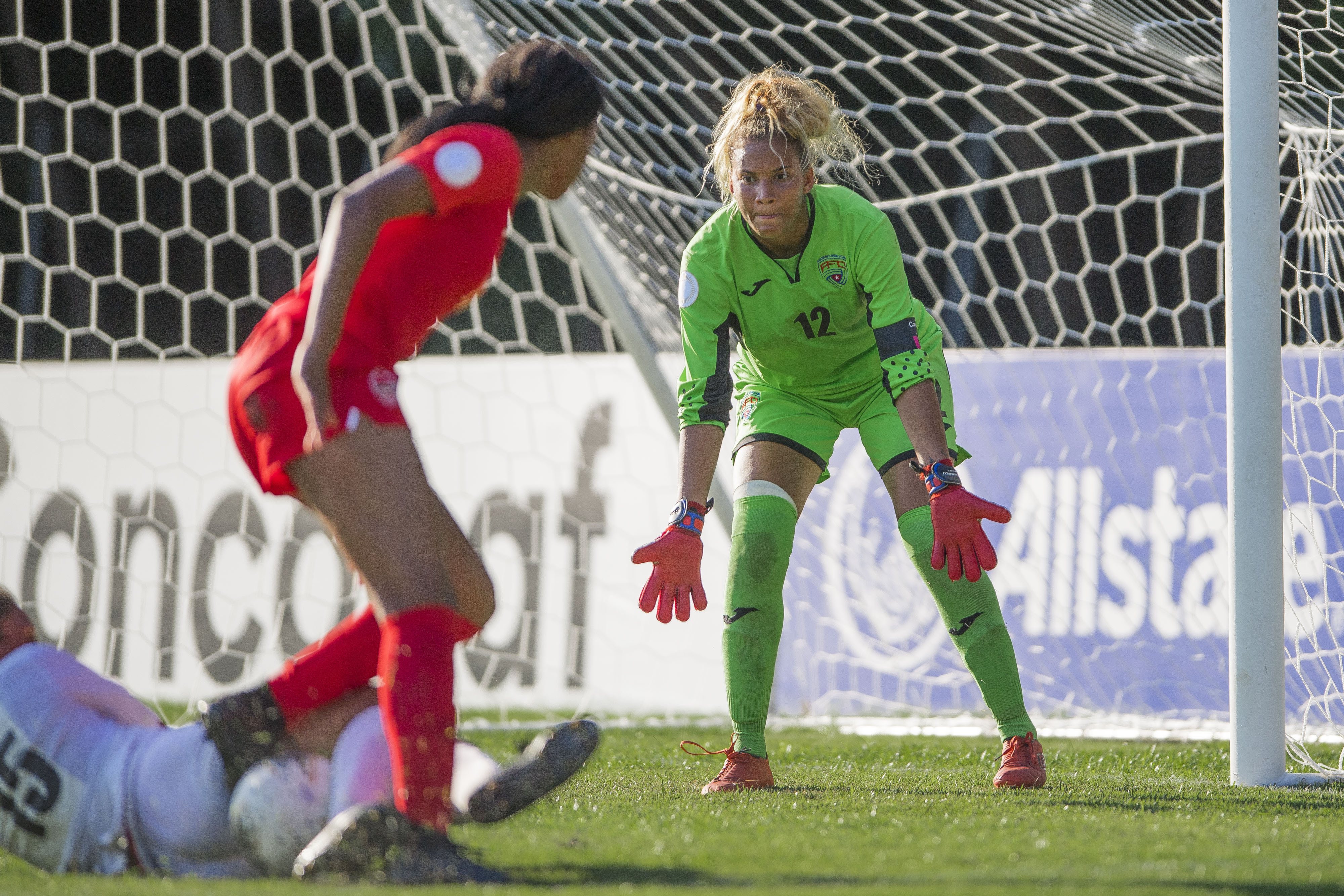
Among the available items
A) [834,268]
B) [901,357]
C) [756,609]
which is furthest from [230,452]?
A: [901,357]

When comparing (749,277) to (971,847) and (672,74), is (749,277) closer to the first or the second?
(971,847)

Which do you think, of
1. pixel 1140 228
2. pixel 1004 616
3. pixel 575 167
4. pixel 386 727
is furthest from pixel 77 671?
pixel 1140 228

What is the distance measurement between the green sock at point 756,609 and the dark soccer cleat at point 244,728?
1148mm

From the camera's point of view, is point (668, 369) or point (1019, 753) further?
point (668, 369)

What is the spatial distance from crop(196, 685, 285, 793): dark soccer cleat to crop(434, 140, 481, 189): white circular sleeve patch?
2.75ft

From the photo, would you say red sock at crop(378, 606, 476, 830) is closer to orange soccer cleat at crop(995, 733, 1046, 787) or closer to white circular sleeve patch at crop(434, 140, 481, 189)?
white circular sleeve patch at crop(434, 140, 481, 189)

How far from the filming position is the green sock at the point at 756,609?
2924 mm

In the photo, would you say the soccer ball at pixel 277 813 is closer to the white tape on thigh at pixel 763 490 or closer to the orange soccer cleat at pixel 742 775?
the orange soccer cleat at pixel 742 775

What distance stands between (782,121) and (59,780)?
1.85 meters

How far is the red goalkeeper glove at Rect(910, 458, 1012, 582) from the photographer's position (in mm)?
2527

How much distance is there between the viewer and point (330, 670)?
6.85ft

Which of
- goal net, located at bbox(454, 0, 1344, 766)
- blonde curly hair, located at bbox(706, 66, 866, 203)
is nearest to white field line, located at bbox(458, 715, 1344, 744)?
goal net, located at bbox(454, 0, 1344, 766)

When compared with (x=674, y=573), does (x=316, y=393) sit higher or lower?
higher

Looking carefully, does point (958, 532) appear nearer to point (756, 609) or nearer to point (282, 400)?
point (756, 609)
